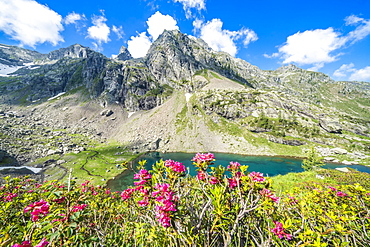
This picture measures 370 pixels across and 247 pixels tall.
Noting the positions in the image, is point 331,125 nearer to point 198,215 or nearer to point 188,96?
point 188,96

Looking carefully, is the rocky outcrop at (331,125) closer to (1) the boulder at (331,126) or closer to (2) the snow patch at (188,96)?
(1) the boulder at (331,126)

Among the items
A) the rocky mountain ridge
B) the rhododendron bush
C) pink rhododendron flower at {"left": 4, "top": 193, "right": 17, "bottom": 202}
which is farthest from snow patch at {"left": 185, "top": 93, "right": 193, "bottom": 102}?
the rhododendron bush

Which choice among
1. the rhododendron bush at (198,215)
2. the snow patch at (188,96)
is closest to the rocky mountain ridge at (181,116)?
the snow patch at (188,96)

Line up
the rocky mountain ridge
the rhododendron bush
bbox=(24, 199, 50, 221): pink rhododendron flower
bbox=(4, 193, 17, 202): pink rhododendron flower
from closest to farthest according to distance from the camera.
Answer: the rhododendron bush < bbox=(24, 199, 50, 221): pink rhododendron flower < bbox=(4, 193, 17, 202): pink rhododendron flower < the rocky mountain ridge

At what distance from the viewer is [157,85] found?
19838 cm

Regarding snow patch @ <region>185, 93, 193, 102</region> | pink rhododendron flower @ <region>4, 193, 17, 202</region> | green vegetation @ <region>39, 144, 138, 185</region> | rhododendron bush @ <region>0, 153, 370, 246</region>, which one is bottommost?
green vegetation @ <region>39, 144, 138, 185</region>

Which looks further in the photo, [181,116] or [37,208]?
[181,116]

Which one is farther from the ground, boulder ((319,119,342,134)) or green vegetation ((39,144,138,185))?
boulder ((319,119,342,134))

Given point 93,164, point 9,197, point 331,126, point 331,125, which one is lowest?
point 93,164

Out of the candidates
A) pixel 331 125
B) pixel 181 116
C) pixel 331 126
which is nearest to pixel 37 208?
pixel 181 116

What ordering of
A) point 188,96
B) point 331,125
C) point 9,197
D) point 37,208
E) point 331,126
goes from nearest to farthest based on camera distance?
point 37,208 → point 9,197 → point 331,126 → point 331,125 → point 188,96

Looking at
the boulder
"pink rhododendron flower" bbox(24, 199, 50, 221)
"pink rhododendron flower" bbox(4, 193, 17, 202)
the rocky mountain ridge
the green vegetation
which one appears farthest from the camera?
the boulder

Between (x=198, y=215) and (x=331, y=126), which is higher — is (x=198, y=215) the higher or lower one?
the higher one

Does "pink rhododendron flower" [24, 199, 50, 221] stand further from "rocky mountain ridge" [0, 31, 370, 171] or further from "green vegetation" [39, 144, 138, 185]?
"rocky mountain ridge" [0, 31, 370, 171]
